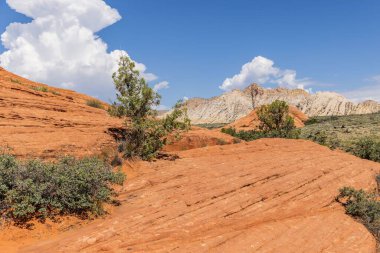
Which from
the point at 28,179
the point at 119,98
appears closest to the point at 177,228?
the point at 28,179

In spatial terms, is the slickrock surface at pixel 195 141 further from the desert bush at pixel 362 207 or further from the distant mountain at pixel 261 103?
the distant mountain at pixel 261 103

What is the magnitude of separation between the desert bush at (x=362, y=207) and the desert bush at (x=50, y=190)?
9.27 m

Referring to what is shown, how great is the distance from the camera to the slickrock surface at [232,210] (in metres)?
9.42

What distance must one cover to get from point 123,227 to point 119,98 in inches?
338

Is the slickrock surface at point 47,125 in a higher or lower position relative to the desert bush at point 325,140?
higher

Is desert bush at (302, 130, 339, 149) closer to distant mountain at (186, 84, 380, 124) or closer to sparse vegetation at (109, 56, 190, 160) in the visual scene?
sparse vegetation at (109, 56, 190, 160)

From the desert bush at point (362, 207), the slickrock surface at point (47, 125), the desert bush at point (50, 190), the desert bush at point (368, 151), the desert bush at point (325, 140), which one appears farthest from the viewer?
the desert bush at point (325, 140)

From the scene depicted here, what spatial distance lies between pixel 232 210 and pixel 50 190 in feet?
19.1

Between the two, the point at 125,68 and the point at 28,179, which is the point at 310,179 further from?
the point at 28,179

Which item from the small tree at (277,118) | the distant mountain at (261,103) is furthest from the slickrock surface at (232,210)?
the distant mountain at (261,103)

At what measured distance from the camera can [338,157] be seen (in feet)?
61.7

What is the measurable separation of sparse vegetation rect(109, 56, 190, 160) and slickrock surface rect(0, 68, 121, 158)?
4.15 ft

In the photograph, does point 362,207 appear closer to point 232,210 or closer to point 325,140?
point 232,210

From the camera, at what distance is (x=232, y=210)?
1189cm
